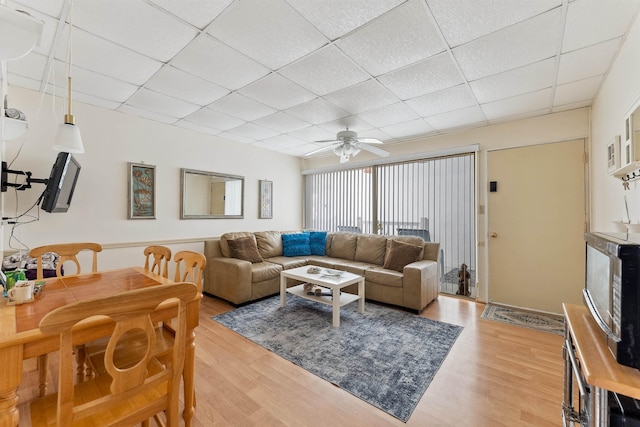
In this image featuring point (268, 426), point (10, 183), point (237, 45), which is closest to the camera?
point (268, 426)

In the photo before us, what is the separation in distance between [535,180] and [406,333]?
8.30 feet

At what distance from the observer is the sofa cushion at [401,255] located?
367cm

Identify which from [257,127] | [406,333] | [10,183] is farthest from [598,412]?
[10,183]

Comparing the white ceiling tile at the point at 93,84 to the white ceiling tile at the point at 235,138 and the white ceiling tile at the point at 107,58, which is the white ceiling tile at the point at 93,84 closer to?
the white ceiling tile at the point at 107,58

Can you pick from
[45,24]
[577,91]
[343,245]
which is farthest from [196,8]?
[343,245]

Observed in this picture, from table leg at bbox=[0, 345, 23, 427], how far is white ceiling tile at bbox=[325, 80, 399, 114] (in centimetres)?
278

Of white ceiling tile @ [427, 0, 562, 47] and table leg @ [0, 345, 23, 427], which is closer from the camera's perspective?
table leg @ [0, 345, 23, 427]

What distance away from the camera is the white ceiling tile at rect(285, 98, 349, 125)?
9.94ft

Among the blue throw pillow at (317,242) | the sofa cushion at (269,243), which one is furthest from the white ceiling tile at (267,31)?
the blue throw pillow at (317,242)

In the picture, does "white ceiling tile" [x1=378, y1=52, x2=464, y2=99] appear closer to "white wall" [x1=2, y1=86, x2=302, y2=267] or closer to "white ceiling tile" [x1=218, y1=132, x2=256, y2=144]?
"white ceiling tile" [x1=218, y1=132, x2=256, y2=144]

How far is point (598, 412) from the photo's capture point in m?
0.83

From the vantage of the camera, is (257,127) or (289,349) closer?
(289,349)

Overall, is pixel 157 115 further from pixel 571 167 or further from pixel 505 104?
pixel 571 167

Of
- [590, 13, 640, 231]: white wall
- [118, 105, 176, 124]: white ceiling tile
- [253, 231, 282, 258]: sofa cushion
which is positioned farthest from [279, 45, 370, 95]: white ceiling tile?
[253, 231, 282, 258]: sofa cushion
